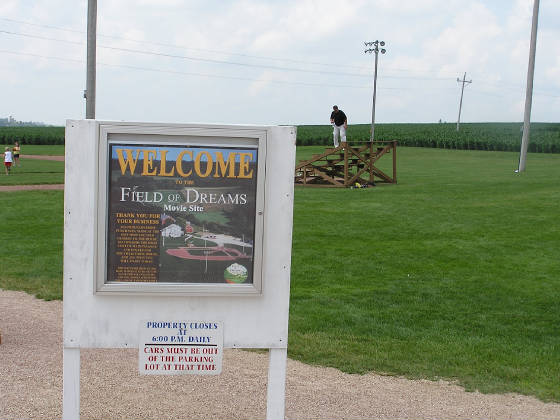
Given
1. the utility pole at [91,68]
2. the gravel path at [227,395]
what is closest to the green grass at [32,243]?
the utility pole at [91,68]

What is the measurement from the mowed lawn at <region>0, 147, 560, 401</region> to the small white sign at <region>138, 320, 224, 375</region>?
2.47m

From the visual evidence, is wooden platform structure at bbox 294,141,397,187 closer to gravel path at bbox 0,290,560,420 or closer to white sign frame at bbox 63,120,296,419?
gravel path at bbox 0,290,560,420

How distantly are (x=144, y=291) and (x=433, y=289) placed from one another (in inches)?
264

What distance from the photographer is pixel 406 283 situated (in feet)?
34.4

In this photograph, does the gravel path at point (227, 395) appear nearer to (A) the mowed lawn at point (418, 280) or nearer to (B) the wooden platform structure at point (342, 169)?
(A) the mowed lawn at point (418, 280)

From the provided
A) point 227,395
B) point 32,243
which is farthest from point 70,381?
point 32,243

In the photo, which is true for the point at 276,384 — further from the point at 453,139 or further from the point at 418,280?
the point at 453,139

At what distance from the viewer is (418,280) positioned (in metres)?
10.7

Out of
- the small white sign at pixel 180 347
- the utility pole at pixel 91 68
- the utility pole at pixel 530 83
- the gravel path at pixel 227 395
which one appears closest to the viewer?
the small white sign at pixel 180 347

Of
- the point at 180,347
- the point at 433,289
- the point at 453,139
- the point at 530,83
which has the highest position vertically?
the point at 530,83

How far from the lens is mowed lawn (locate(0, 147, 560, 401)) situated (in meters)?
6.90

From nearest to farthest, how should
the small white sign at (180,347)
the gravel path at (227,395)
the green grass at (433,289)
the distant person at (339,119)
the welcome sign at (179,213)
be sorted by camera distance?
the welcome sign at (179,213)
the small white sign at (180,347)
the gravel path at (227,395)
the green grass at (433,289)
the distant person at (339,119)

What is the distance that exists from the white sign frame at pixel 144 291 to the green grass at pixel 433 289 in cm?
246

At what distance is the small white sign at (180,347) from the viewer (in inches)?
166
